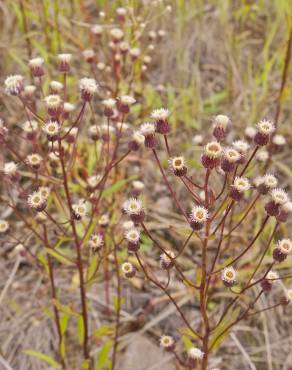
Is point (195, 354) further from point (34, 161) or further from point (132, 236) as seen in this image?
point (34, 161)

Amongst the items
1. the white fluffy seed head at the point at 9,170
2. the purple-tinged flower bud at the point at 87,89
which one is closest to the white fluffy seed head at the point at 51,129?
the purple-tinged flower bud at the point at 87,89

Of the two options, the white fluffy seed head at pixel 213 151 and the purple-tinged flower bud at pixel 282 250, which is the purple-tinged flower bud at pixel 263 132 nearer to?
the white fluffy seed head at pixel 213 151

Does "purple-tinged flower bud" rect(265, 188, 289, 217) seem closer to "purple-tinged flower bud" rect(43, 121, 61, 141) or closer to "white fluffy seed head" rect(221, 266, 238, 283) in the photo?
"white fluffy seed head" rect(221, 266, 238, 283)

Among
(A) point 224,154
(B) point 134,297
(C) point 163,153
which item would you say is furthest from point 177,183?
(A) point 224,154

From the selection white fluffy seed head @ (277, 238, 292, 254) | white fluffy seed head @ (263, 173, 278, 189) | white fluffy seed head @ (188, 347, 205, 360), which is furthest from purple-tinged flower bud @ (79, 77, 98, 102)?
white fluffy seed head @ (188, 347, 205, 360)

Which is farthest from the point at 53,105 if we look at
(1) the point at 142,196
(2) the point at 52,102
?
(1) the point at 142,196

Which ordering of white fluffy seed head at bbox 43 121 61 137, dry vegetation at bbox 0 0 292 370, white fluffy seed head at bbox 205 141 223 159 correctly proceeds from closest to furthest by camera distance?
1. white fluffy seed head at bbox 205 141 223 159
2. white fluffy seed head at bbox 43 121 61 137
3. dry vegetation at bbox 0 0 292 370
